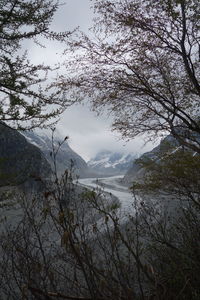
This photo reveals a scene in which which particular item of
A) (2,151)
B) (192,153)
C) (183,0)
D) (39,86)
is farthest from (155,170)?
(2,151)

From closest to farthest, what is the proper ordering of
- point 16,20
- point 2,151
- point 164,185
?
point 164,185 < point 16,20 < point 2,151

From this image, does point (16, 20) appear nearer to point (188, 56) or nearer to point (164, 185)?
point (188, 56)

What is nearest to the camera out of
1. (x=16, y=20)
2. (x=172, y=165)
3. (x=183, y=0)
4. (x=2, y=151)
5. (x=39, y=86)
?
(x=183, y=0)

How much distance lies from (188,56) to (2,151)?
6390 centimetres

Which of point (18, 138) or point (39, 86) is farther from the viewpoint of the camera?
point (18, 138)

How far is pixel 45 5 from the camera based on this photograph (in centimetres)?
795

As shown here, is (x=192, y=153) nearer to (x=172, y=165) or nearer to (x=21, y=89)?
(x=172, y=165)

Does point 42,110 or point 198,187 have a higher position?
point 42,110

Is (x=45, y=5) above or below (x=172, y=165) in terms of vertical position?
above

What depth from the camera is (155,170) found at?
639 centimetres

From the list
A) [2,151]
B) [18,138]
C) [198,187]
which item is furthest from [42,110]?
[18,138]

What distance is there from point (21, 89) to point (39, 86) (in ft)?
2.02

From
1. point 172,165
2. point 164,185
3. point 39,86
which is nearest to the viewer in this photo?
point 172,165

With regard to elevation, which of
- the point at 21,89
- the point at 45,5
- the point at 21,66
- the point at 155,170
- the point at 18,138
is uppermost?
the point at 18,138
